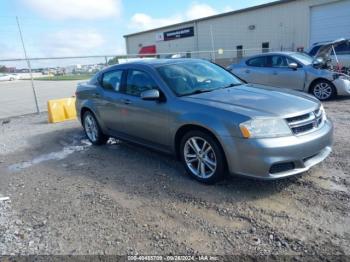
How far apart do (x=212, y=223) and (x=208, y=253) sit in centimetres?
48

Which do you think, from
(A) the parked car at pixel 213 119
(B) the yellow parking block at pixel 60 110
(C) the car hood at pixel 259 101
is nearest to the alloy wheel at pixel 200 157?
(A) the parked car at pixel 213 119

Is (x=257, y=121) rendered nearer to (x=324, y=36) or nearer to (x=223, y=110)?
(x=223, y=110)

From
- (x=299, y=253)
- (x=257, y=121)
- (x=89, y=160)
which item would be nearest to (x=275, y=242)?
(x=299, y=253)

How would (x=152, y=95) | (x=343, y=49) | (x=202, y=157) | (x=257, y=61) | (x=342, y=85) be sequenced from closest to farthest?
(x=202, y=157), (x=152, y=95), (x=342, y=85), (x=257, y=61), (x=343, y=49)

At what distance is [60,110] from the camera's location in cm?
932

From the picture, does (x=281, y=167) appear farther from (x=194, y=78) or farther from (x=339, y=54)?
→ (x=339, y=54)

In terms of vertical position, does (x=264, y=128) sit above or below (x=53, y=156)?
above

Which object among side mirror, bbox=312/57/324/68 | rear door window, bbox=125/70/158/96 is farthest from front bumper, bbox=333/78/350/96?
rear door window, bbox=125/70/158/96

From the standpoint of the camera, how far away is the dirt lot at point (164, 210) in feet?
9.64

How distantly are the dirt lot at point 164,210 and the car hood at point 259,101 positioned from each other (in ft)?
2.99

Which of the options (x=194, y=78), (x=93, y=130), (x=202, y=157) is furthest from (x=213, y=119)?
(x=93, y=130)

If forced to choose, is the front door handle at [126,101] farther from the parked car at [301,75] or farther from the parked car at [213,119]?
the parked car at [301,75]

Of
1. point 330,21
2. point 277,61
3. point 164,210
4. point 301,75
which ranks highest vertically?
point 330,21

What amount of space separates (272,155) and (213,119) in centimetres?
78
